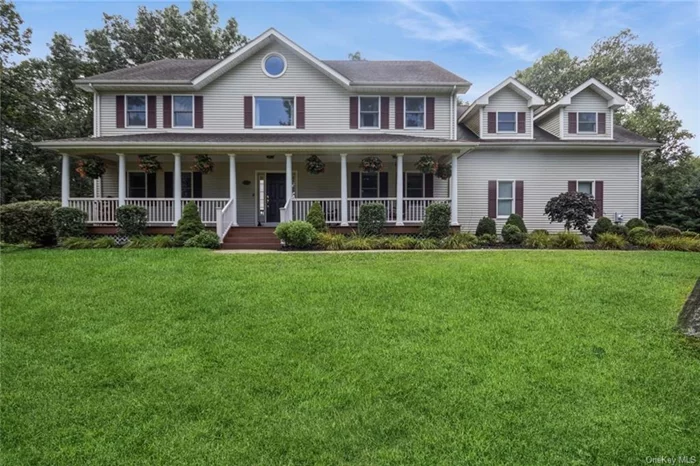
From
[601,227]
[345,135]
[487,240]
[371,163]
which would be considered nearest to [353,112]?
[345,135]

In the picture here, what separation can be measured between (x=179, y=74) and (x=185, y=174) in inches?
158

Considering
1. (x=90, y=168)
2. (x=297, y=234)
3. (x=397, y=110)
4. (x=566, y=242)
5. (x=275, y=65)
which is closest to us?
(x=297, y=234)

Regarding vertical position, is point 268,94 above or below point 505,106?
above

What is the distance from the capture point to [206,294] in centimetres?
621

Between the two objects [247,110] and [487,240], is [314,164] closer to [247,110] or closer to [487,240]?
[247,110]

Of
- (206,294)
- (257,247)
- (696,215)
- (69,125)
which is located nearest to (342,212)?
(257,247)

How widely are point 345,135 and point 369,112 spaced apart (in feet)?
4.89

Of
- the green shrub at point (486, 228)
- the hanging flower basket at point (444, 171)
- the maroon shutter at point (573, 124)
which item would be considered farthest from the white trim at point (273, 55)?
the maroon shutter at point (573, 124)

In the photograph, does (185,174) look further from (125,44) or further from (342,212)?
(125,44)

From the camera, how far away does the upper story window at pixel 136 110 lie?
48.4ft

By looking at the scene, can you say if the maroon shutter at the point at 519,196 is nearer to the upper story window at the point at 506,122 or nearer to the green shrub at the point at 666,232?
the upper story window at the point at 506,122

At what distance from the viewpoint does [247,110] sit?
14812 millimetres

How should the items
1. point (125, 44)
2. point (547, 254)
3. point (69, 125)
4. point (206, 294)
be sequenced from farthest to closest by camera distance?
point (125, 44), point (69, 125), point (547, 254), point (206, 294)

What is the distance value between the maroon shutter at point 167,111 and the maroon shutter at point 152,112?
15.8 inches
